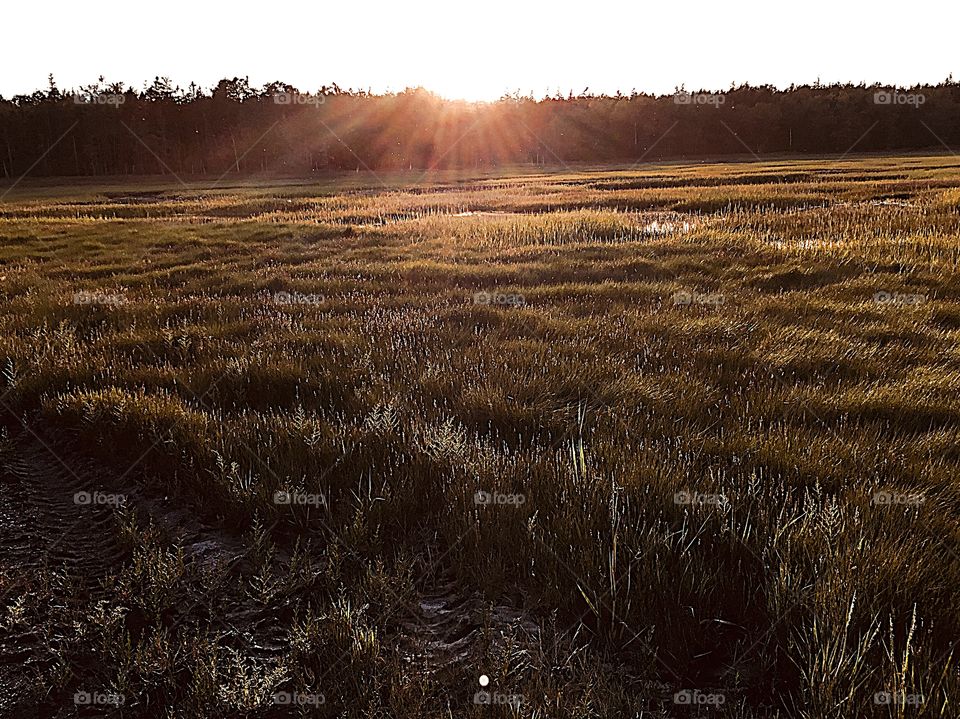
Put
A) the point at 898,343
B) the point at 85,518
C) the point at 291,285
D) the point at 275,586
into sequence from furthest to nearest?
1. the point at 291,285
2. the point at 898,343
3. the point at 85,518
4. the point at 275,586

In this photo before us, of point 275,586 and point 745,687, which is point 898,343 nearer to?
point 745,687

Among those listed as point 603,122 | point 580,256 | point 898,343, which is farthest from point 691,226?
point 603,122

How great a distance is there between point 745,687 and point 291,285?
32.2 ft

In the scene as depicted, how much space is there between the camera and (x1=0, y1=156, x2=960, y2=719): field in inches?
105

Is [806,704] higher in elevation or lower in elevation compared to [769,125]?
lower

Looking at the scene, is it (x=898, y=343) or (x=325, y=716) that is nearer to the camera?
(x=325, y=716)

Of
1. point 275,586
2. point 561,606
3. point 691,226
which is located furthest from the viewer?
point 691,226

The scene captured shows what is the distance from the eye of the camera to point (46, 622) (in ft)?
10.3
